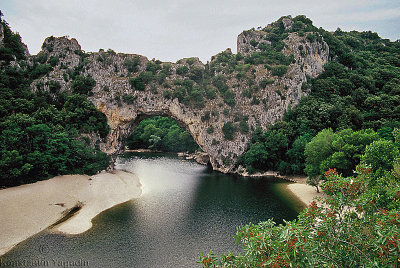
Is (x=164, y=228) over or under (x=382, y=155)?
under

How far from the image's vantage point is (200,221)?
27188 mm

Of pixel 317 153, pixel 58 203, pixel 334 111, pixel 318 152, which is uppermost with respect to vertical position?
pixel 334 111

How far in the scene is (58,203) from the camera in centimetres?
3077

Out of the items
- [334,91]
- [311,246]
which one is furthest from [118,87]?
[311,246]

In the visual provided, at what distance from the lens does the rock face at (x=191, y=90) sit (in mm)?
52406

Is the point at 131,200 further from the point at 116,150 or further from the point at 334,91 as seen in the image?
the point at 334,91

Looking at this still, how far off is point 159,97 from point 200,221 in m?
33.8

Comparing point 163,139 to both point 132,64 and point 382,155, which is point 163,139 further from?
point 382,155

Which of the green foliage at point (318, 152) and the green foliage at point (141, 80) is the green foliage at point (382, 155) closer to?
the green foliage at point (318, 152)

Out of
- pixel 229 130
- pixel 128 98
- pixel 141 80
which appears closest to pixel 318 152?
pixel 229 130

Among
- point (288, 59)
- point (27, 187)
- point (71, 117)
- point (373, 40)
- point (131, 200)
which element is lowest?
point (131, 200)

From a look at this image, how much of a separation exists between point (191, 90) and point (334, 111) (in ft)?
98.6

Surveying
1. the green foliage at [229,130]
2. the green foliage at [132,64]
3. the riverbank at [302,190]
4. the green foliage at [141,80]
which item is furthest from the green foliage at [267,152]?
the green foliage at [132,64]

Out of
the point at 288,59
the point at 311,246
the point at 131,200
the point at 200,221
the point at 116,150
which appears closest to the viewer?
the point at 311,246
